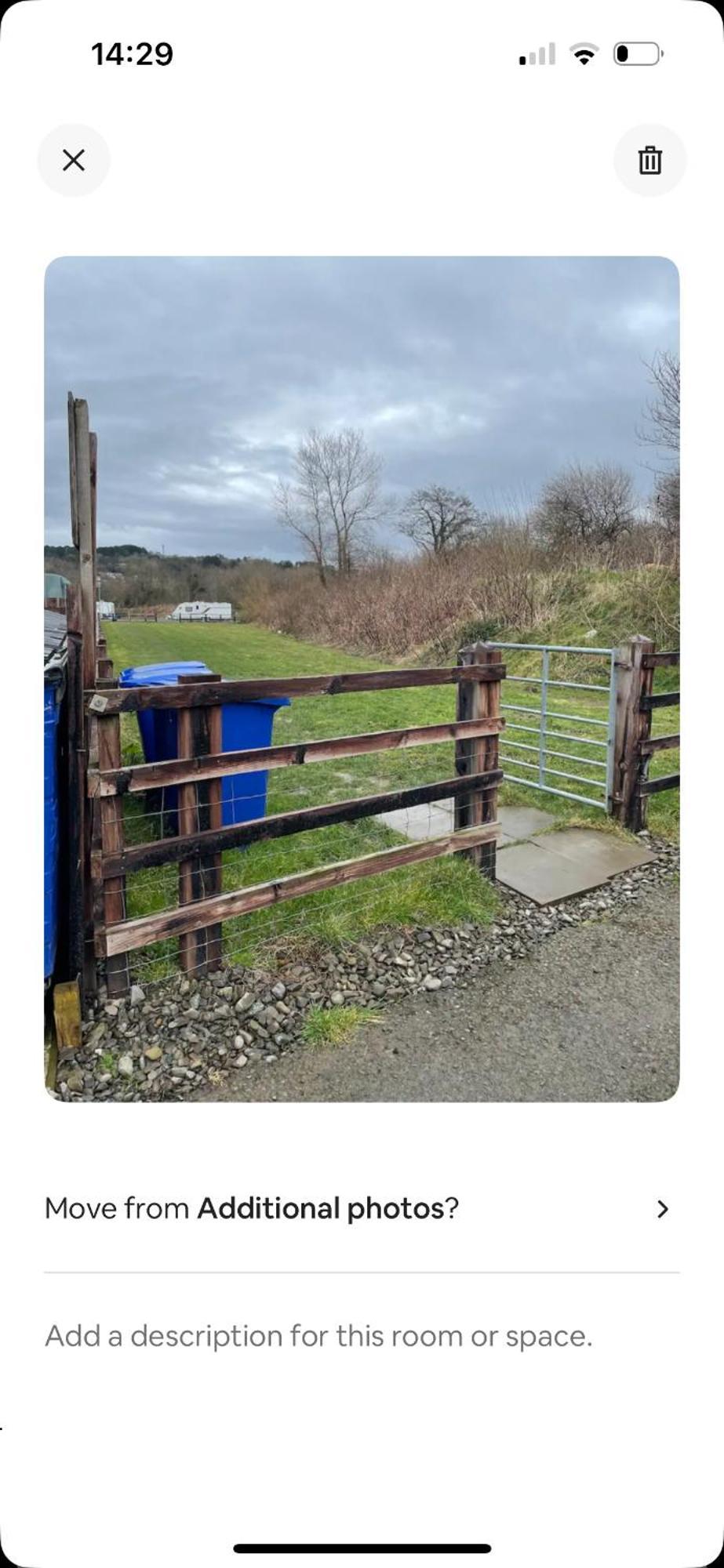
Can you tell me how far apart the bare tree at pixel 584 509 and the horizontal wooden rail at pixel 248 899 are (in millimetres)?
10093

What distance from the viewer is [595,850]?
13.5 ft

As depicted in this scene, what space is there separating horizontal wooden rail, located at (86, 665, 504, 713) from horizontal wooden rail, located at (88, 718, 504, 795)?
Result: 48 mm

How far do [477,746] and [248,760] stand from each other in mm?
1243

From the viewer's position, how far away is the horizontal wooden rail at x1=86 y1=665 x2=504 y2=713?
2258 millimetres

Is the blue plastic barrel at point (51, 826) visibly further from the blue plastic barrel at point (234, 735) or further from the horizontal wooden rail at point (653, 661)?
the horizontal wooden rail at point (653, 661)

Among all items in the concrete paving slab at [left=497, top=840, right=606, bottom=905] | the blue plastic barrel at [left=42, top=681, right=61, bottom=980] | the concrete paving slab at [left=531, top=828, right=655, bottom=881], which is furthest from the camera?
the concrete paving slab at [left=531, top=828, right=655, bottom=881]

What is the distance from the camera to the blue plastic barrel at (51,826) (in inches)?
80.9

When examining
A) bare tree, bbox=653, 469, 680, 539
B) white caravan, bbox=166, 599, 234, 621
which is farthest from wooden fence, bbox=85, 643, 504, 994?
white caravan, bbox=166, 599, 234, 621
